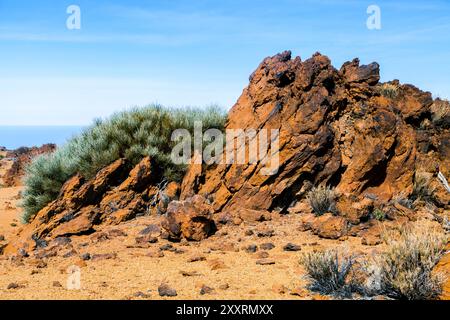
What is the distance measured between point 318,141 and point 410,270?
187 inches

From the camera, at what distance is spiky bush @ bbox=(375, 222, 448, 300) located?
4.86 metres

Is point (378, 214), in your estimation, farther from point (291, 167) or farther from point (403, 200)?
point (291, 167)

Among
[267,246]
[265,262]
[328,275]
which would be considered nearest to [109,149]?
[267,246]

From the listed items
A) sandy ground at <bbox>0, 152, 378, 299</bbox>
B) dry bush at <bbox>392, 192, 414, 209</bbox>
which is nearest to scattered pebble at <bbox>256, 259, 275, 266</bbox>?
sandy ground at <bbox>0, 152, 378, 299</bbox>

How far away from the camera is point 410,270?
5023 mm

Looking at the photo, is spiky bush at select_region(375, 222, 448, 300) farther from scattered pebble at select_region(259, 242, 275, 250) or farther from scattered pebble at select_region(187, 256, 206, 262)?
scattered pebble at select_region(187, 256, 206, 262)

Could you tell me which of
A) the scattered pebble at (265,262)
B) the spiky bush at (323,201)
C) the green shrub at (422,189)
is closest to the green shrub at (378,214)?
the spiky bush at (323,201)

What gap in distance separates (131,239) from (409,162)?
591 centimetres

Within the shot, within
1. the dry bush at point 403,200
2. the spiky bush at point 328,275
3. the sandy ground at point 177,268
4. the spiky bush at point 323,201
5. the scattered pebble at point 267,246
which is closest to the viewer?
the spiky bush at point 328,275

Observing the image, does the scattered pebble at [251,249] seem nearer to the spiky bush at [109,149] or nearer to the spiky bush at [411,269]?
the spiky bush at [411,269]

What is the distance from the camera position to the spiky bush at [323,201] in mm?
8629

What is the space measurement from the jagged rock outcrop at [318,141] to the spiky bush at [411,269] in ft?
13.5

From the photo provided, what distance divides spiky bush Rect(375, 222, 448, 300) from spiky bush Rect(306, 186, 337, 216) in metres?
3.32
